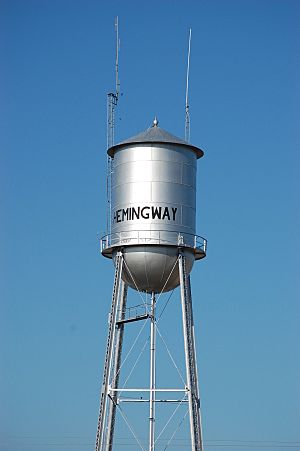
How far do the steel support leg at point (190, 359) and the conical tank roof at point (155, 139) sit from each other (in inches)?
189

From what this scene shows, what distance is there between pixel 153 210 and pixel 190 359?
249 inches

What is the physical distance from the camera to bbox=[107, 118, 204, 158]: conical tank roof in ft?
161

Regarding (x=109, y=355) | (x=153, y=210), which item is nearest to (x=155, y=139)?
(x=153, y=210)

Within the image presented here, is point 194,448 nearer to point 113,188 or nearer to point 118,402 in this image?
point 118,402

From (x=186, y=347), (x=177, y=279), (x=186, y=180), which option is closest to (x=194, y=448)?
(x=186, y=347)

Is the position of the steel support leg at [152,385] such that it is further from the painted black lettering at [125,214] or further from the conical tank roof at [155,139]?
the conical tank roof at [155,139]

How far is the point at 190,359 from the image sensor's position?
4819 centimetres

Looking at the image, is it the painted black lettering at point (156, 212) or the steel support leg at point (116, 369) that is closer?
the painted black lettering at point (156, 212)

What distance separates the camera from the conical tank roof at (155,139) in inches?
1938

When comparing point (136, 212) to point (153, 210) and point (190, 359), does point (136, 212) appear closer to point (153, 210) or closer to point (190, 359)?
point (153, 210)

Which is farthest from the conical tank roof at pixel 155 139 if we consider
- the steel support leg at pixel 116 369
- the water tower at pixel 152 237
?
the steel support leg at pixel 116 369

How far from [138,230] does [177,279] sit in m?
2.79

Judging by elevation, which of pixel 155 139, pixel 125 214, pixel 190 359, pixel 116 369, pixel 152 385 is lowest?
pixel 152 385

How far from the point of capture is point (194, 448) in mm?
46719
